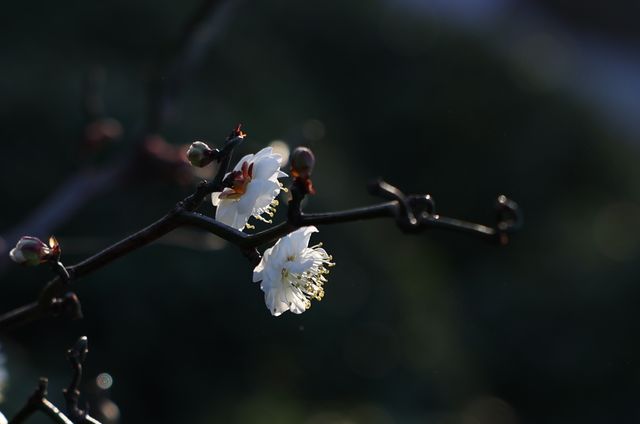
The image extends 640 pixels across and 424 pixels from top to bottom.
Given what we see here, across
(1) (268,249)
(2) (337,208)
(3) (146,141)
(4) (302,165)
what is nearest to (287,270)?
(1) (268,249)

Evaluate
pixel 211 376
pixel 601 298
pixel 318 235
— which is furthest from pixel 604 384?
pixel 211 376

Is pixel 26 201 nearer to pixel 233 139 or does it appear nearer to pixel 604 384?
pixel 604 384

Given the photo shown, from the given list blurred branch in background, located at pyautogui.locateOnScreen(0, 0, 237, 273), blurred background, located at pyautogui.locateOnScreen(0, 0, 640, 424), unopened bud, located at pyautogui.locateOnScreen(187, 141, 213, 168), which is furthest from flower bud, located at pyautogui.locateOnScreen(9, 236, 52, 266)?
blurred branch in background, located at pyautogui.locateOnScreen(0, 0, 237, 273)

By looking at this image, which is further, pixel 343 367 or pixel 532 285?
pixel 532 285

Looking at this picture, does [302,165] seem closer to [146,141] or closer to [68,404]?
[68,404]

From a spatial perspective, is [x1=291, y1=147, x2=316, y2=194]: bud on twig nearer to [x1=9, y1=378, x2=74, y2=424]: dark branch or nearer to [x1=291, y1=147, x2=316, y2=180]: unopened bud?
[x1=291, y1=147, x2=316, y2=180]: unopened bud

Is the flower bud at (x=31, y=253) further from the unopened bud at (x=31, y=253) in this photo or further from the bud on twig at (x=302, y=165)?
the bud on twig at (x=302, y=165)
